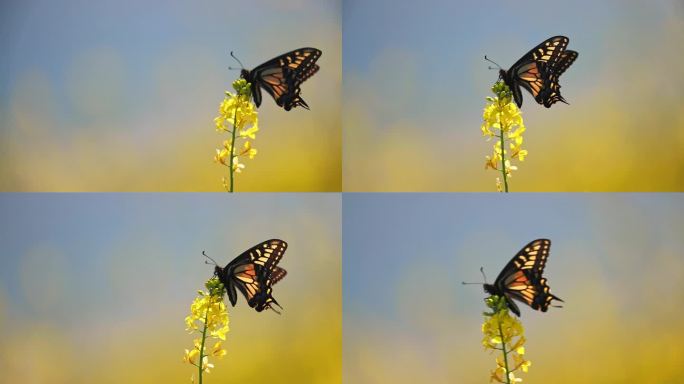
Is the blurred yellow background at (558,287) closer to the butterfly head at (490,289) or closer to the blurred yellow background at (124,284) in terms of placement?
the butterfly head at (490,289)

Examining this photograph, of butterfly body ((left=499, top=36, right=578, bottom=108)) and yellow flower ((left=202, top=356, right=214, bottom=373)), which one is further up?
butterfly body ((left=499, top=36, right=578, bottom=108))

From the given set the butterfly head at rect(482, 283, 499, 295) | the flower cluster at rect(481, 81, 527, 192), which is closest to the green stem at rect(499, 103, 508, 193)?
the flower cluster at rect(481, 81, 527, 192)

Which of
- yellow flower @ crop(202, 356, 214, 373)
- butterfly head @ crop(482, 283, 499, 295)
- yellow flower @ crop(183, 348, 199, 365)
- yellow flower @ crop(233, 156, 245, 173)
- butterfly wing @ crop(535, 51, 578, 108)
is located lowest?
yellow flower @ crop(202, 356, 214, 373)

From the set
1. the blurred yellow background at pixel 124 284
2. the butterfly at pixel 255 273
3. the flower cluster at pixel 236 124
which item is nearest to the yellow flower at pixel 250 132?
the flower cluster at pixel 236 124

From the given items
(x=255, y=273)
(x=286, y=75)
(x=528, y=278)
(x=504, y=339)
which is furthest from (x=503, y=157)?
(x=255, y=273)

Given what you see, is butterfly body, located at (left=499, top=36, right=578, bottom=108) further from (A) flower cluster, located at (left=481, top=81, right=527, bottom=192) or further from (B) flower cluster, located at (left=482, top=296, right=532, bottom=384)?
(B) flower cluster, located at (left=482, top=296, right=532, bottom=384)

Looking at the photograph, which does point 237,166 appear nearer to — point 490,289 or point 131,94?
point 131,94
